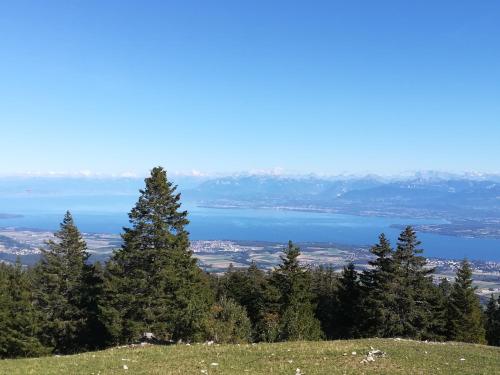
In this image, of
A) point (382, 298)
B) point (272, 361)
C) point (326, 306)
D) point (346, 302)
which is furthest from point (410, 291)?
point (272, 361)

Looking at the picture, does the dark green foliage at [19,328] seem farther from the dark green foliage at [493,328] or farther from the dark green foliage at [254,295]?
the dark green foliage at [493,328]

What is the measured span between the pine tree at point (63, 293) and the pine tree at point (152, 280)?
4.15m

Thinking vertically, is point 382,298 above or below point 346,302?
above

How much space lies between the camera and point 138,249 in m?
37.5

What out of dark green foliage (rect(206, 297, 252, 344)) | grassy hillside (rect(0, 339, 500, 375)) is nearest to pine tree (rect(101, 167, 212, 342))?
dark green foliage (rect(206, 297, 252, 344))

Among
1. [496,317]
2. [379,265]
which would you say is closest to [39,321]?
[379,265]

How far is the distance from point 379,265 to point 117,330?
27.2m

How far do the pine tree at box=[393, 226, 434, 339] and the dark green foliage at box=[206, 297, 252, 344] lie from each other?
16.9m

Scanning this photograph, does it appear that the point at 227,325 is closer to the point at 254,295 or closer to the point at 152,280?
the point at 152,280

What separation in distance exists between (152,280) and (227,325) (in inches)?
311

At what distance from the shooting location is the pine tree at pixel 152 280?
117 ft

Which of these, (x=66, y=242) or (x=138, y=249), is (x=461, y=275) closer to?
(x=138, y=249)

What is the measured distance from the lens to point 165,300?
120 ft

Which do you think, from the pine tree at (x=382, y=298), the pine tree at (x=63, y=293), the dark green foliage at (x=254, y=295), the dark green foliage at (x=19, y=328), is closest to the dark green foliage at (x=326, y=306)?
the dark green foliage at (x=254, y=295)
